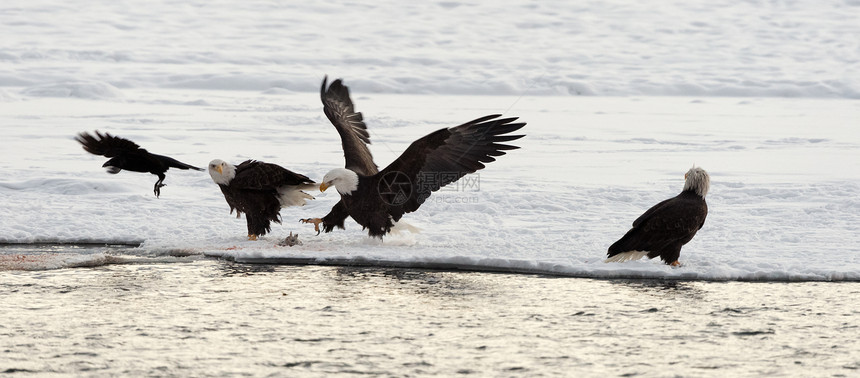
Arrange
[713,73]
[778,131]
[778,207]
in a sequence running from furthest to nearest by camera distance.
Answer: [713,73] → [778,131] → [778,207]

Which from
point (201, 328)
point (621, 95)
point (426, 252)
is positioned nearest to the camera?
point (201, 328)

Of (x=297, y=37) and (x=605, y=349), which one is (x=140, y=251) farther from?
(x=297, y=37)

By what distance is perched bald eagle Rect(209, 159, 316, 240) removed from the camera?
266 inches

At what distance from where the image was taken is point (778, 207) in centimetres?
823

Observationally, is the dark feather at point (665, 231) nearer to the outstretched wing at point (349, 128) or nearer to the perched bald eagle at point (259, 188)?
the outstretched wing at point (349, 128)

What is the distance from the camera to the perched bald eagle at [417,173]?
251 inches

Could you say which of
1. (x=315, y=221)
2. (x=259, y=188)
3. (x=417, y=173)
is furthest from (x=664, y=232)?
(x=259, y=188)

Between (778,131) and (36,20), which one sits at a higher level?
(36,20)

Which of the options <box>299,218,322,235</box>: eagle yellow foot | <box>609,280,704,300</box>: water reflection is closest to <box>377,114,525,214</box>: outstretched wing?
<box>299,218,322,235</box>: eagle yellow foot

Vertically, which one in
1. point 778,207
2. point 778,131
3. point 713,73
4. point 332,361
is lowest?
point 332,361

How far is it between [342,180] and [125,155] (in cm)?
149

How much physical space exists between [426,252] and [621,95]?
563 inches

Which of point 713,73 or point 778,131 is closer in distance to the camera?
point 778,131

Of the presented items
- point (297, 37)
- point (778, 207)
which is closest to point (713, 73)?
point (297, 37)
